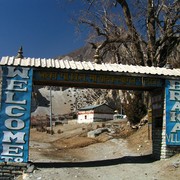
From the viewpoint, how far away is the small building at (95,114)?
219ft

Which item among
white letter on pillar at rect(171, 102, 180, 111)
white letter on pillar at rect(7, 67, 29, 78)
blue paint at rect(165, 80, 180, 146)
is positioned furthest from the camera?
white letter on pillar at rect(171, 102, 180, 111)

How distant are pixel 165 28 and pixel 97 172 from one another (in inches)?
659

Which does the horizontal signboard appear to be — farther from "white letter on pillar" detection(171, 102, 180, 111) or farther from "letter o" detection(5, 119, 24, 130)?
"letter o" detection(5, 119, 24, 130)

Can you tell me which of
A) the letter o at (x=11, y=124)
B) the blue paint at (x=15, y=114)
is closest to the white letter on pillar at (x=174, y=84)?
the blue paint at (x=15, y=114)

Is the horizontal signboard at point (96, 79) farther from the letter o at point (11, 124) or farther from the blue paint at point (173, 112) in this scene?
the letter o at point (11, 124)

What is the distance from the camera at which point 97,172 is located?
1229 cm

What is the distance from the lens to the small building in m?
66.6

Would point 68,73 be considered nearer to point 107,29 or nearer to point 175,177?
point 175,177

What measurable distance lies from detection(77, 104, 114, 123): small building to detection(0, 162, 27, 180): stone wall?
178 ft

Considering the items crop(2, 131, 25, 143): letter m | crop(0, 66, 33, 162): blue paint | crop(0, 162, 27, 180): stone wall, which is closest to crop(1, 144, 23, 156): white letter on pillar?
crop(0, 66, 33, 162): blue paint

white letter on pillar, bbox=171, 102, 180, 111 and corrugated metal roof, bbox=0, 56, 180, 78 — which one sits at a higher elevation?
corrugated metal roof, bbox=0, 56, 180, 78

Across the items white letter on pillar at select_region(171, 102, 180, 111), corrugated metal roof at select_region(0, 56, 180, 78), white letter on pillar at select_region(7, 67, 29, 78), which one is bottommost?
white letter on pillar at select_region(171, 102, 180, 111)

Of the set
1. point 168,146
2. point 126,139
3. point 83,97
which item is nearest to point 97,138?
point 126,139

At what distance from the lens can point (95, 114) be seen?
66.6 meters
